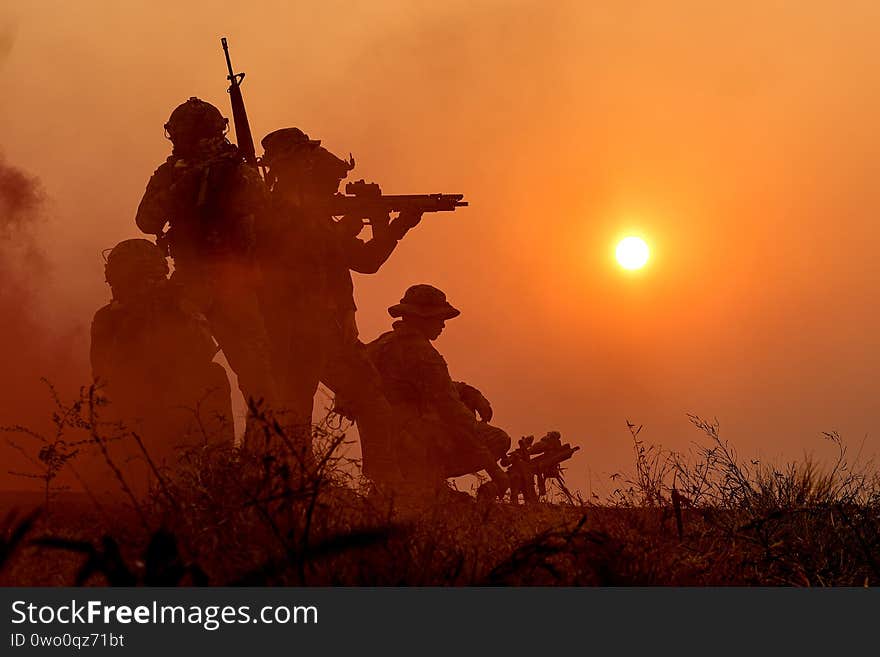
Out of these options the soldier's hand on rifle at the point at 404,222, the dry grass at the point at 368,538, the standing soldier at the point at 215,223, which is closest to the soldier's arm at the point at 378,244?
the soldier's hand on rifle at the point at 404,222

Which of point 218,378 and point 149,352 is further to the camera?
point 218,378

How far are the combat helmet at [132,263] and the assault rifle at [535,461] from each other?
9730mm

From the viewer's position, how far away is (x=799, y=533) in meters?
6.36

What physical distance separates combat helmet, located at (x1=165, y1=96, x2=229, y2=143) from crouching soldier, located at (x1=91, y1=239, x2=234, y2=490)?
194 cm

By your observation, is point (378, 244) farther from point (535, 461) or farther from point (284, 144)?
point (535, 461)

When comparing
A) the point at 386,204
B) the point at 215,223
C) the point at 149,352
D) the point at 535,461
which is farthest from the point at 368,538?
the point at 535,461

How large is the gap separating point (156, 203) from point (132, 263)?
1.64 meters

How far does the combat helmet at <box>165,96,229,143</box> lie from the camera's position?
35.7 feet

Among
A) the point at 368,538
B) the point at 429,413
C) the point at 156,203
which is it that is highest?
the point at 156,203

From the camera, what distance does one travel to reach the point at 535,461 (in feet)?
63.7

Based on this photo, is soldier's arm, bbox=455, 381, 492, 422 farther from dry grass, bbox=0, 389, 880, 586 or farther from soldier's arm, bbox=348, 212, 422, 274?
dry grass, bbox=0, 389, 880, 586

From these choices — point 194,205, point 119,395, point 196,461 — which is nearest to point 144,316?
point 119,395
